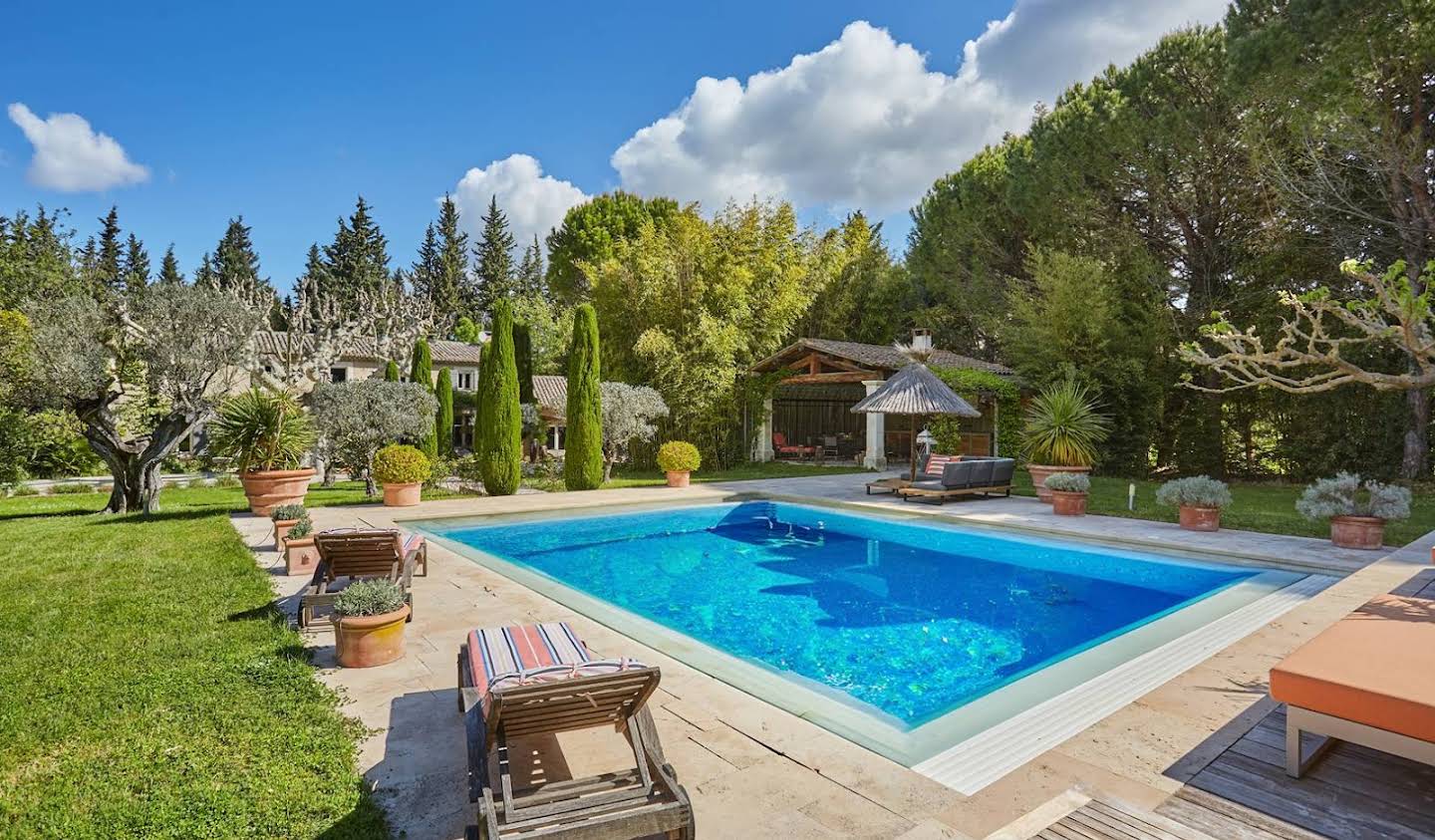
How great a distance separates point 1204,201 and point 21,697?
21.3 metres

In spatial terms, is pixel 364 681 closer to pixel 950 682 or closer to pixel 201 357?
pixel 950 682

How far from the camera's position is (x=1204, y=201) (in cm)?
1689

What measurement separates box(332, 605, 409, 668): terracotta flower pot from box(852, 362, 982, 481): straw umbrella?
1002cm

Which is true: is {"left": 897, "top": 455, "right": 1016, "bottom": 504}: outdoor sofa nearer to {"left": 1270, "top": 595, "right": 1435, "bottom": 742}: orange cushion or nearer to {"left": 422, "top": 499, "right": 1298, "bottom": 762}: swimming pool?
{"left": 422, "top": 499, "right": 1298, "bottom": 762}: swimming pool

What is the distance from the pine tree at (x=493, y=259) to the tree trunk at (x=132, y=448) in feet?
116

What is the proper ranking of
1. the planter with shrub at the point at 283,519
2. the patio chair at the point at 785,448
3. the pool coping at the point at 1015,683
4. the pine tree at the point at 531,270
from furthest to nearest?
the pine tree at the point at 531,270 < the patio chair at the point at 785,448 < the planter with shrub at the point at 283,519 < the pool coping at the point at 1015,683

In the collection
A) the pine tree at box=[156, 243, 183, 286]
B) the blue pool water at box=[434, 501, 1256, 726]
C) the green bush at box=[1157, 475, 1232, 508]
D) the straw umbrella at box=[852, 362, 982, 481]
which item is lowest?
the blue pool water at box=[434, 501, 1256, 726]

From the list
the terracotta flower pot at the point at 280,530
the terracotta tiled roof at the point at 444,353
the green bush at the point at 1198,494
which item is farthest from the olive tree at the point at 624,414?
the terracotta tiled roof at the point at 444,353

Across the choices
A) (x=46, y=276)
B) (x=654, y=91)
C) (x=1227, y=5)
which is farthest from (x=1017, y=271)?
(x=46, y=276)

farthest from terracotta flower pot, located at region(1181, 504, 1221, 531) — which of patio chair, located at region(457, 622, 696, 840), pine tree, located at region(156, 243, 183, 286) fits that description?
pine tree, located at region(156, 243, 183, 286)

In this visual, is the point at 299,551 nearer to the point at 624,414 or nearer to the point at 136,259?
the point at 624,414

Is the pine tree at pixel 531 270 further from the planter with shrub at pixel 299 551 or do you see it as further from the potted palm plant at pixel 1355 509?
the potted palm plant at pixel 1355 509

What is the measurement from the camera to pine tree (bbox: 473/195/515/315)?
45438 millimetres

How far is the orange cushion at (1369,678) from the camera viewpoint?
2.56 meters
